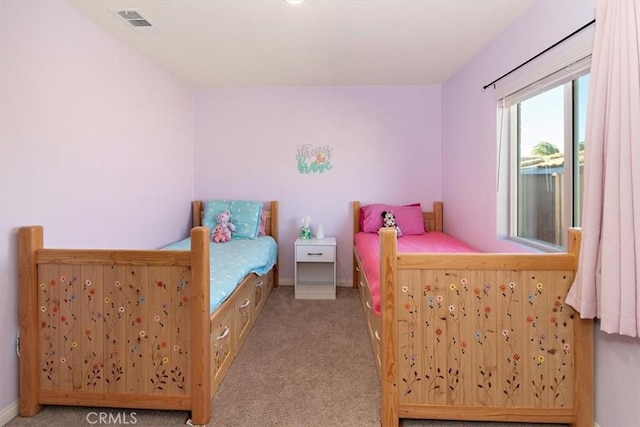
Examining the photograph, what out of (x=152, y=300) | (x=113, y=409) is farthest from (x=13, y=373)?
(x=152, y=300)

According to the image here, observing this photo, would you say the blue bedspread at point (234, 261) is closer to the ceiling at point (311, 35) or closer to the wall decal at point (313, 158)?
the wall decal at point (313, 158)

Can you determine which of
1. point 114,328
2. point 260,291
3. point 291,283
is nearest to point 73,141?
point 114,328

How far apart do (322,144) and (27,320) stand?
2.71m

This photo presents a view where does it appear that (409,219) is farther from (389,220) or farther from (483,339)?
(483,339)

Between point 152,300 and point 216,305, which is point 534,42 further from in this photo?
point 152,300

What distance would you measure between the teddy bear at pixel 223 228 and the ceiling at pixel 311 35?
136 cm

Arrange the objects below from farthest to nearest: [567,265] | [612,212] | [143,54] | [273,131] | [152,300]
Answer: [273,131] → [143,54] → [152,300] → [567,265] → [612,212]

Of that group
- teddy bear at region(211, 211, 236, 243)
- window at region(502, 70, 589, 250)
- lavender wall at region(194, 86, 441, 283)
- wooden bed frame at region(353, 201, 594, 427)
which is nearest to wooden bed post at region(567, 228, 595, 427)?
wooden bed frame at region(353, 201, 594, 427)

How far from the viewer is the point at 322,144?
3.47 meters

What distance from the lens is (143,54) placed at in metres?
2.60

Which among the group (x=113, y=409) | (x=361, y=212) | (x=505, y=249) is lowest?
(x=113, y=409)

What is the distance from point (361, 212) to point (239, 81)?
72.2 inches

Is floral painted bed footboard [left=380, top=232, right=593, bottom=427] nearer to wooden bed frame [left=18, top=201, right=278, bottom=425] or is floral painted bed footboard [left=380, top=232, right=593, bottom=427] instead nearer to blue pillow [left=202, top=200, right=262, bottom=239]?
wooden bed frame [left=18, top=201, right=278, bottom=425]

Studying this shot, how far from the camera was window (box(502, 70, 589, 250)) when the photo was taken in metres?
1.71
